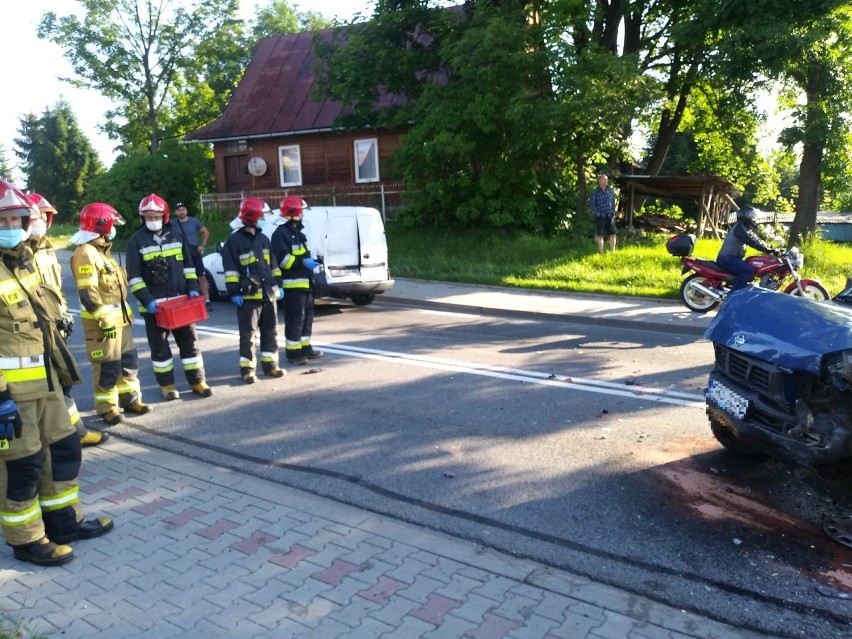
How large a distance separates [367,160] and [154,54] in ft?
58.1

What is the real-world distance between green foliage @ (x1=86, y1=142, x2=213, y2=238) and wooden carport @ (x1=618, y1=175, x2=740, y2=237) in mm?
18049

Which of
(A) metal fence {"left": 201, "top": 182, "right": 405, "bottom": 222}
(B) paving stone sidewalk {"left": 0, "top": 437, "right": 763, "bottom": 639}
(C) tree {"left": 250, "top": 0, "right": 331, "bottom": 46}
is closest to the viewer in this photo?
(B) paving stone sidewalk {"left": 0, "top": 437, "right": 763, "bottom": 639}

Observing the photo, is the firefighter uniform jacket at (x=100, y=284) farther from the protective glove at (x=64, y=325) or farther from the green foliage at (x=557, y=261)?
the green foliage at (x=557, y=261)

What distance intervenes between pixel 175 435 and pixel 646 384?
4532mm

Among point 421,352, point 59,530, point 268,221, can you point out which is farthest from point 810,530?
point 268,221

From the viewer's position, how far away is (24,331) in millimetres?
4137

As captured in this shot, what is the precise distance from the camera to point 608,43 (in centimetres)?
1988

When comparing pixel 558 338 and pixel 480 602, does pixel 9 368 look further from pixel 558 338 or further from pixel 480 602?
pixel 558 338

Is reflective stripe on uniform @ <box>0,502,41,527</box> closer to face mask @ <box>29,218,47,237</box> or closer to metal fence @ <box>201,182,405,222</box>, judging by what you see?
face mask @ <box>29,218,47,237</box>

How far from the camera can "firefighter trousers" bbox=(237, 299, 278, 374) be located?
318 inches

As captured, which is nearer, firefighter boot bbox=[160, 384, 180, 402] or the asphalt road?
the asphalt road

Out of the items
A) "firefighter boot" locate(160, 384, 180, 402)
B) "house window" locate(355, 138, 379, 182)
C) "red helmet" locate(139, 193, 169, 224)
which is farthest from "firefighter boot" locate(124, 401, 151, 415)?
"house window" locate(355, 138, 379, 182)

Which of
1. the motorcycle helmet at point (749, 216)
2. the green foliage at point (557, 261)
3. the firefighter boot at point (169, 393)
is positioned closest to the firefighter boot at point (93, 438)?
the firefighter boot at point (169, 393)

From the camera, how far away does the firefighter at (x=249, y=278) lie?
8016mm
